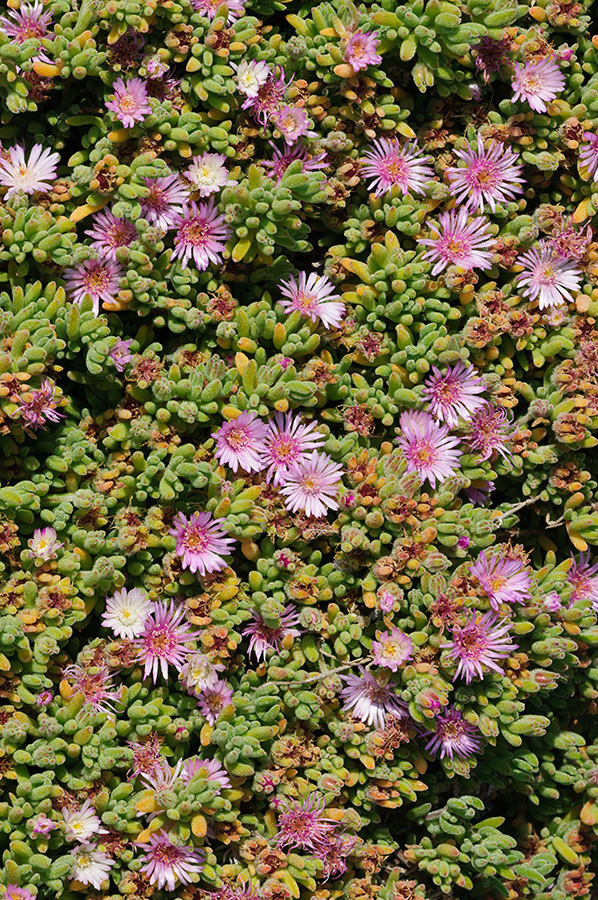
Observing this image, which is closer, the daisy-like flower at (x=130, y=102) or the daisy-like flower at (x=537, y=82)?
the daisy-like flower at (x=130, y=102)

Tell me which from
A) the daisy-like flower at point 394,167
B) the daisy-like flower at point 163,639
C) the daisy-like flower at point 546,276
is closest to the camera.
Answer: the daisy-like flower at point 163,639

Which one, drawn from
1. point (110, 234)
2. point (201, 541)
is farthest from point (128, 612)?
point (110, 234)

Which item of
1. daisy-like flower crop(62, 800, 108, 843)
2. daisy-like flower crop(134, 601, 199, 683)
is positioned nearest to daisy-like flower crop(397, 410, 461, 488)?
daisy-like flower crop(134, 601, 199, 683)

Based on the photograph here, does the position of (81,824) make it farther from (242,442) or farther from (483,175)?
(483,175)

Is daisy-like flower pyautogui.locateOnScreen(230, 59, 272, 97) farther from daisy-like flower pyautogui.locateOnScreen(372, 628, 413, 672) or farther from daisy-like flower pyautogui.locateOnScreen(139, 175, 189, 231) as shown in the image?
daisy-like flower pyautogui.locateOnScreen(372, 628, 413, 672)

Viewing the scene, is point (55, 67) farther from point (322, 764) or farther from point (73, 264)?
point (322, 764)

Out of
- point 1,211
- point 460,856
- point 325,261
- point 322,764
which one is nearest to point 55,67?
A: point 1,211

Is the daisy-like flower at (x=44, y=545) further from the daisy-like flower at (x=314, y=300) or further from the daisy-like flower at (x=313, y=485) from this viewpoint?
the daisy-like flower at (x=314, y=300)

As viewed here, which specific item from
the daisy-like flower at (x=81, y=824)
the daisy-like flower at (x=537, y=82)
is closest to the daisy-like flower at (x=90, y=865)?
→ the daisy-like flower at (x=81, y=824)
